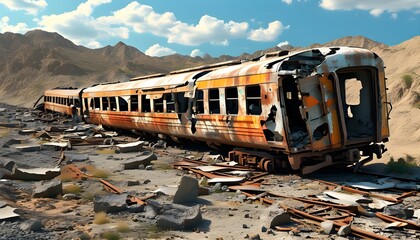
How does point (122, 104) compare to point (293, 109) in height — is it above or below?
above

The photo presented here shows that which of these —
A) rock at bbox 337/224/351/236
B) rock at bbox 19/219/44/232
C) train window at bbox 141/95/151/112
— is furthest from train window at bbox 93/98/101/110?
rock at bbox 337/224/351/236

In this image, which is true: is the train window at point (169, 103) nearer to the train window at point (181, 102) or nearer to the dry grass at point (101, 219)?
the train window at point (181, 102)

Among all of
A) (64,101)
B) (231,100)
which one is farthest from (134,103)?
(64,101)

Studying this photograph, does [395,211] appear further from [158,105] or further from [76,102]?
[76,102]

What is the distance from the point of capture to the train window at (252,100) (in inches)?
451

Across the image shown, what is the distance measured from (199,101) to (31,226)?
8.49m

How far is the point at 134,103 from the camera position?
19.9 m

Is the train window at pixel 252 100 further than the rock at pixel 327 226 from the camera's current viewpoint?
Yes

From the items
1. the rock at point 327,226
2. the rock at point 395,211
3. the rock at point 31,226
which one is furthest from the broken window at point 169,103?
the rock at point 327,226

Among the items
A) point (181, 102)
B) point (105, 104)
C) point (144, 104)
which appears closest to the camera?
point (181, 102)

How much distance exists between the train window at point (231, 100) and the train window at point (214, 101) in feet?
1.90

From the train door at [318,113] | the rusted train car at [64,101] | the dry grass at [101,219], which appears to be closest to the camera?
the dry grass at [101,219]

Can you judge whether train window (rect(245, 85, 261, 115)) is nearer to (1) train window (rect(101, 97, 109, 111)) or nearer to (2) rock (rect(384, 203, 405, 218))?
(2) rock (rect(384, 203, 405, 218))

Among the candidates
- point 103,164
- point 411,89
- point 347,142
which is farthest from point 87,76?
point 347,142
